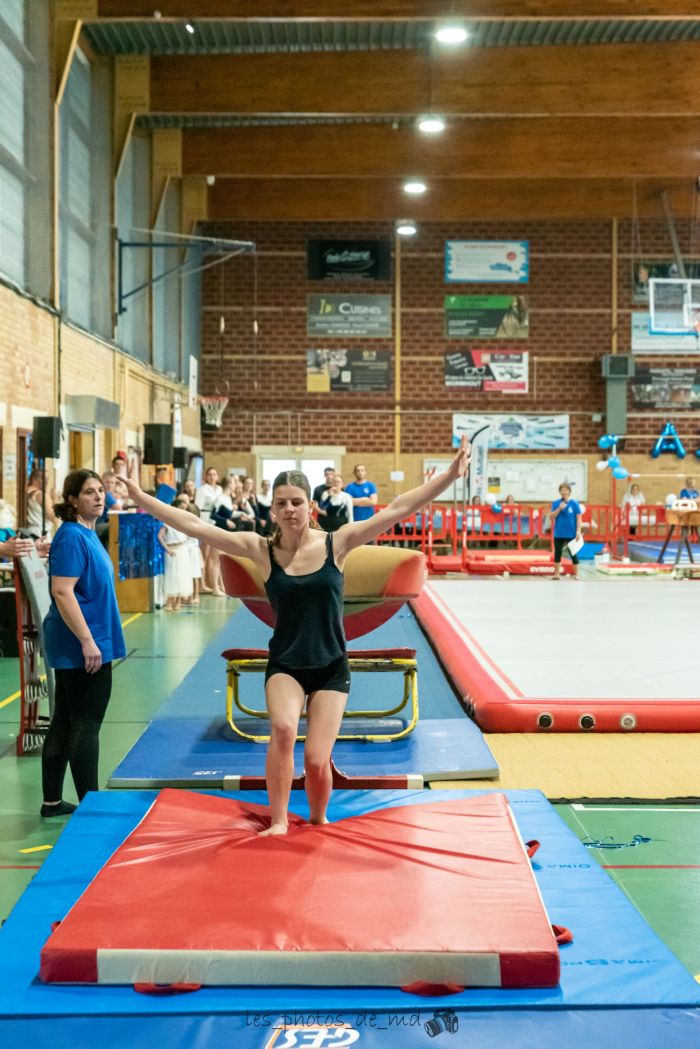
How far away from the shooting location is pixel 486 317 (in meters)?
23.1

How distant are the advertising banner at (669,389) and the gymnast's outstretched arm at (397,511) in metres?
20.4

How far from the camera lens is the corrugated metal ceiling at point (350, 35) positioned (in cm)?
1310

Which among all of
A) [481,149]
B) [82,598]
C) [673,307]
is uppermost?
[481,149]

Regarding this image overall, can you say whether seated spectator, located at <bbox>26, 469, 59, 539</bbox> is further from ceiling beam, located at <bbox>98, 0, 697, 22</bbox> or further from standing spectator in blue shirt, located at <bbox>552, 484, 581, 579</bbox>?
standing spectator in blue shirt, located at <bbox>552, 484, 581, 579</bbox>

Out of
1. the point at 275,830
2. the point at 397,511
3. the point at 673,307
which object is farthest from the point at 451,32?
the point at 275,830

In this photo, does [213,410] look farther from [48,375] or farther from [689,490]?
[689,490]

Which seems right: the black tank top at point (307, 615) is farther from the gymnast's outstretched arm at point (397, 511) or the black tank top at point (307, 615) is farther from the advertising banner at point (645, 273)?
the advertising banner at point (645, 273)

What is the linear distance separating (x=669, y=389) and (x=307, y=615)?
20.9 metres

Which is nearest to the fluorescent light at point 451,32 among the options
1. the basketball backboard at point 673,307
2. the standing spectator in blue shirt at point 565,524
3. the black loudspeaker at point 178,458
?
the standing spectator in blue shirt at point 565,524

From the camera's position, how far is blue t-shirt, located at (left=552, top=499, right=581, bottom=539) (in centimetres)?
1447

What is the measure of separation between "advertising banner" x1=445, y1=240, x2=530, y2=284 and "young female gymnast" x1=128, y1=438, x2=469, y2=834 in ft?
66.0

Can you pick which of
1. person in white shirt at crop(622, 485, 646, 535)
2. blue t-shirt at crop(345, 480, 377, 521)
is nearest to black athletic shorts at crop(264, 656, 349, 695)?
blue t-shirt at crop(345, 480, 377, 521)

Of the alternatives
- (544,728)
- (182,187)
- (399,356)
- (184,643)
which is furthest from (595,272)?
(544,728)

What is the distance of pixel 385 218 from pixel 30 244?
38.1 feet
